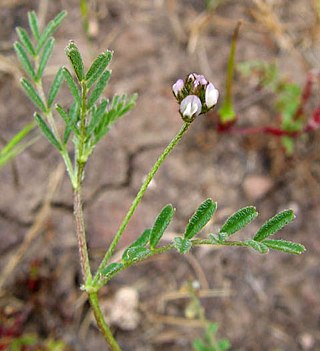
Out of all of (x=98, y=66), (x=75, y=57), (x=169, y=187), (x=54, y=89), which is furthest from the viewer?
(x=169, y=187)

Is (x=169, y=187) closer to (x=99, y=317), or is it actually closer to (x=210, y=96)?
(x=99, y=317)

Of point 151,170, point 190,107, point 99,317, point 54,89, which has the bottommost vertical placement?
point 99,317

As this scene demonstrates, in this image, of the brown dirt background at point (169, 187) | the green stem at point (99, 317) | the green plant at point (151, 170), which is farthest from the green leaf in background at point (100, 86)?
the brown dirt background at point (169, 187)

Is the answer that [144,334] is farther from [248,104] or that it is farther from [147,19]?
[147,19]

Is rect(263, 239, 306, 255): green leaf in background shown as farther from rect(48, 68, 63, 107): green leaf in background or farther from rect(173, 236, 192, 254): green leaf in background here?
rect(48, 68, 63, 107): green leaf in background

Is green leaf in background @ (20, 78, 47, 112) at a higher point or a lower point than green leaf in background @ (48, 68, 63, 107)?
lower

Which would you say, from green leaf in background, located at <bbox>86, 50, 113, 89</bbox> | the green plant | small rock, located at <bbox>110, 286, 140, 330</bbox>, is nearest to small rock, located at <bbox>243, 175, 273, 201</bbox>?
small rock, located at <bbox>110, 286, 140, 330</bbox>

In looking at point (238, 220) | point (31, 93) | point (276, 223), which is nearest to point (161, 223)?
point (238, 220)
